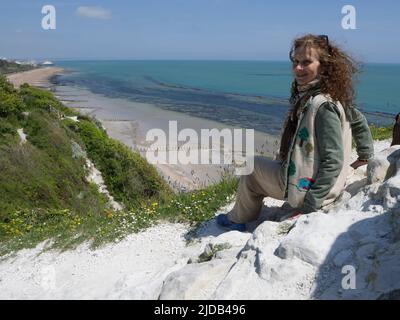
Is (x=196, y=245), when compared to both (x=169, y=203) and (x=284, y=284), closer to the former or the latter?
(x=169, y=203)

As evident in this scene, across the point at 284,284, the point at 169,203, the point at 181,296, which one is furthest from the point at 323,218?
the point at 169,203

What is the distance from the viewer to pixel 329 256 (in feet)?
11.1

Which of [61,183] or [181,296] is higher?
[181,296]

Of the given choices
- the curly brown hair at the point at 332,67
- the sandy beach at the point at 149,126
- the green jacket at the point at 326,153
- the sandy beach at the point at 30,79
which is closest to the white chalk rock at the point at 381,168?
the green jacket at the point at 326,153

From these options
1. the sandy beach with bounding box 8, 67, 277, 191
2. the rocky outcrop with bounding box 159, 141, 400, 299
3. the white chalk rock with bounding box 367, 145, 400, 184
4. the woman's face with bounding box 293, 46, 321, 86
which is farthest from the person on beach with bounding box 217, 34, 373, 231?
the sandy beach with bounding box 8, 67, 277, 191

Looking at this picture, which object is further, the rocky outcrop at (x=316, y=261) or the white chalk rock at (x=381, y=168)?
the white chalk rock at (x=381, y=168)

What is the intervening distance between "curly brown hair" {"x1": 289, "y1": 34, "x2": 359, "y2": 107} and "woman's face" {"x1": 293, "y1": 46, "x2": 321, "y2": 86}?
4 cm

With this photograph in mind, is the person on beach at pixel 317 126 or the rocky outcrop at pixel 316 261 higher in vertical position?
the person on beach at pixel 317 126

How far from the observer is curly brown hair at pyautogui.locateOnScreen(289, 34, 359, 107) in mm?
4051

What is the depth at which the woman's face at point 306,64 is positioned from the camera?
4.05m

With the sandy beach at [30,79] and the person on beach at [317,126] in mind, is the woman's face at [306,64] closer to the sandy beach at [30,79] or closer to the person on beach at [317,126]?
the person on beach at [317,126]

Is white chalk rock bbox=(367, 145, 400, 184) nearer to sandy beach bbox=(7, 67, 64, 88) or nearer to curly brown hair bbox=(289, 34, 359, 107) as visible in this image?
curly brown hair bbox=(289, 34, 359, 107)

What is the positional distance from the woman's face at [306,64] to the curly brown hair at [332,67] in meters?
0.04

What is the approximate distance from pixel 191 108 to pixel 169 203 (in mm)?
45290
